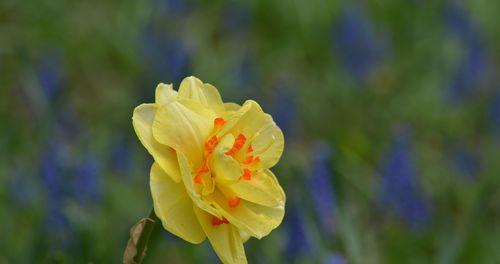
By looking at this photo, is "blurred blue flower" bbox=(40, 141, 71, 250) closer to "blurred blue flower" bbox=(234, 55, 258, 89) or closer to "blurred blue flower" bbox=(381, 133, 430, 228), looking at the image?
"blurred blue flower" bbox=(381, 133, 430, 228)

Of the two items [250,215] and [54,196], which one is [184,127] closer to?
[250,215]

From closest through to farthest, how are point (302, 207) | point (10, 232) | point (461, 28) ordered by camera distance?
point (302, 207) < point (10, 232) < point (461, 28)

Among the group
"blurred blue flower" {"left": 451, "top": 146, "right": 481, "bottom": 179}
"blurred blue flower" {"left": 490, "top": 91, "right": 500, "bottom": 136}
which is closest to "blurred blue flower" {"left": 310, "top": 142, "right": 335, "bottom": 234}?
"blurred blue flower" {"left": 451, "top": 146, "right": 481, "bottom": 179}

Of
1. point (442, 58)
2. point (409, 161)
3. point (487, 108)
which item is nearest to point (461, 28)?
point (442, 58)

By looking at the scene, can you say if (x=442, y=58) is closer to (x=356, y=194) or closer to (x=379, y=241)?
(x=356, y=194)

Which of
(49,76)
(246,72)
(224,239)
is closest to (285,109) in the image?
(246,72)

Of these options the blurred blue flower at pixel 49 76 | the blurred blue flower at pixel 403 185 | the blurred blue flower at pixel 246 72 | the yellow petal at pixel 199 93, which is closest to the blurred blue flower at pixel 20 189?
the blurred blue flower at pixel 49 76
